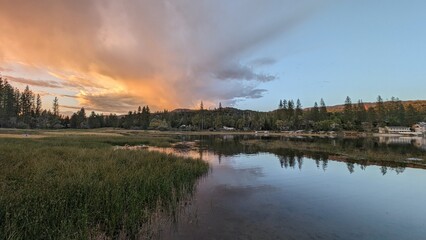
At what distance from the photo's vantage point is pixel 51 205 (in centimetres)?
1012

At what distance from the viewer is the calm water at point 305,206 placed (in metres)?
11.8

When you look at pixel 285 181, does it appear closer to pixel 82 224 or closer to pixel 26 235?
pixel 82 224

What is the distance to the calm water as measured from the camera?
11.8 meters

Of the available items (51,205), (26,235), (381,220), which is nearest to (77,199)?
(51,205)

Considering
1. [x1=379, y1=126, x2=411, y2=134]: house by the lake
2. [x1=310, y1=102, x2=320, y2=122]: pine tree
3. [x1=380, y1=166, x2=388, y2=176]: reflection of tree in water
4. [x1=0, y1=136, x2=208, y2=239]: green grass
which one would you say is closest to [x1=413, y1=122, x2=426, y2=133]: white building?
[x1=379, y1=126, x2=411, y2=134]: house by the lake

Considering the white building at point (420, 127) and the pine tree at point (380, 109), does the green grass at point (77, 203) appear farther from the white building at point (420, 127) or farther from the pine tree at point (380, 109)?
the white building at point (420, 127)

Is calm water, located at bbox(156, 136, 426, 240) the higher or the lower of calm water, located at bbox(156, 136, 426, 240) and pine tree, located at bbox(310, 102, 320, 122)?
the lower

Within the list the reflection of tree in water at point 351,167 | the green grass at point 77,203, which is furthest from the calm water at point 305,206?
the green grass at point 77,203

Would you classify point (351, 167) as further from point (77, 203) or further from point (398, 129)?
point (398, 129)

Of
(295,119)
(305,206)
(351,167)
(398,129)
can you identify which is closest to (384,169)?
(351,167)

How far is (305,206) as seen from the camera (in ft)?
52.2

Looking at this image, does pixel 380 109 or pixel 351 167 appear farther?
pixel 380 109

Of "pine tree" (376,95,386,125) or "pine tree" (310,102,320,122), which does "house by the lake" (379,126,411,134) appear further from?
"pine tree" (310,102,320,122)

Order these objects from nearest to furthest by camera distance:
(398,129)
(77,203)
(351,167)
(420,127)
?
(77,203) → (351,167) → (420,127) → (398,129)
